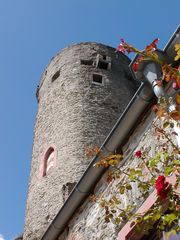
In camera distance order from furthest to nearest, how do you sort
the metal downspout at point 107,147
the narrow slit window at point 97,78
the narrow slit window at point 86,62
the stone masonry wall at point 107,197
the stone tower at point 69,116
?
the narrow slit window at point 86,62 < the narrow slit window at point 97,78 < the stone tower at point 69,116 < the metal downspout at point 107,147 < the stone masonry wall at point 107,197

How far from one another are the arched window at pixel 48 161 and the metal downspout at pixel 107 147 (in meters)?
3.27

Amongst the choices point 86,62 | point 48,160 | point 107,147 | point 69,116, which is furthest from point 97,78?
point 107,147

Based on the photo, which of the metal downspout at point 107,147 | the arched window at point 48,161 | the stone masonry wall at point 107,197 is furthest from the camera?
the arched window at point 48,161

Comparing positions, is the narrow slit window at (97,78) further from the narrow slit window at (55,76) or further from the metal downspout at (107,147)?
the metal downspout at (107,147)

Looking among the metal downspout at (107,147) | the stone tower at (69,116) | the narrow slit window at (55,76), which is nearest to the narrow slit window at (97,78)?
the stone tower at (69,116)

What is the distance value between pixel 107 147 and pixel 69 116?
489 centimetres

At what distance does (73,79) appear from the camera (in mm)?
11047

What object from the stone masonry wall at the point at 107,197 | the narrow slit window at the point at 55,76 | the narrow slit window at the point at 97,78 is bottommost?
the stone masonry wall at the point at 107,197

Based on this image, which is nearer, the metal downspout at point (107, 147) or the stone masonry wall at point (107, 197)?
the stone masonry wall at point (107, 197)

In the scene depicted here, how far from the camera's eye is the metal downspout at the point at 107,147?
4.66m

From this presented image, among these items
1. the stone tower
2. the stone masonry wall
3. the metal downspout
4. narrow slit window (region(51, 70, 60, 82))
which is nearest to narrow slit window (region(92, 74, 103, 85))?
the stone tower

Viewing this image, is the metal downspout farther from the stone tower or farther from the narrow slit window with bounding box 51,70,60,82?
the narrow slit window with bounding box 51,70,60,82

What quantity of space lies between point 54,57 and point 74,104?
2955mm

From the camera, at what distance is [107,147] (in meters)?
5.06
